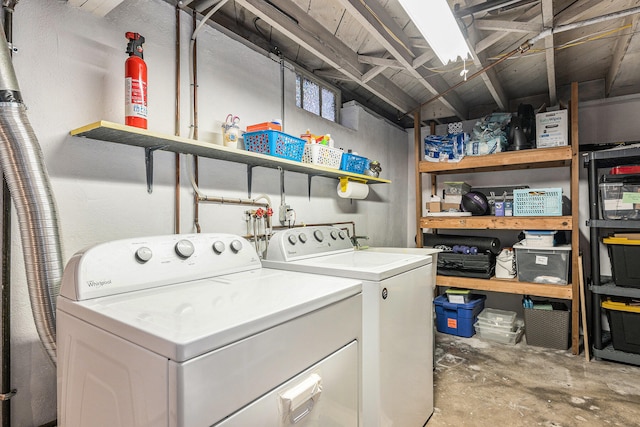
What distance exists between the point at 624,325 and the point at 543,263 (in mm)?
705

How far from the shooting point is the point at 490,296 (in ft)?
13.0

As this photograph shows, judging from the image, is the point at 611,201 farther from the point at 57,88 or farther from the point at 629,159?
the point at 57,88

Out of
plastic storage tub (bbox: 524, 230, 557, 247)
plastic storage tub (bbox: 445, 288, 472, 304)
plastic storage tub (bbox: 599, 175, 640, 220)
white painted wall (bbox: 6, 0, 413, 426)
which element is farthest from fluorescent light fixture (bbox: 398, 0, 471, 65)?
plastic storage tub (bbox: 445, 288, 472, 304)

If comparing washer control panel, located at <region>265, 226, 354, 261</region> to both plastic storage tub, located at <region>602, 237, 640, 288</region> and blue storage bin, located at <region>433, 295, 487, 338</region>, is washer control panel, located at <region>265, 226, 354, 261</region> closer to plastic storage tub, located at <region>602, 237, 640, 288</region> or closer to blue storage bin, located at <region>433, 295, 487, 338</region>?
blue storage bin, located at <region>433, 295, 487, 338</region>

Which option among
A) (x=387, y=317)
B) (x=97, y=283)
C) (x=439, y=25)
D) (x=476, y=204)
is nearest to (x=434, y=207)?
(x=476, y=204)

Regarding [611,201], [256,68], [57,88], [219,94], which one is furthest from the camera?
[611,201]

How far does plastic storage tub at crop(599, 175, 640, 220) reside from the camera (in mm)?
2682

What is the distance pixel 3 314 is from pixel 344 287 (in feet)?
4.06

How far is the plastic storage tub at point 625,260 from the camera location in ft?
8.73

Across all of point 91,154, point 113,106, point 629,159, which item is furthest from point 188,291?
point 629,159

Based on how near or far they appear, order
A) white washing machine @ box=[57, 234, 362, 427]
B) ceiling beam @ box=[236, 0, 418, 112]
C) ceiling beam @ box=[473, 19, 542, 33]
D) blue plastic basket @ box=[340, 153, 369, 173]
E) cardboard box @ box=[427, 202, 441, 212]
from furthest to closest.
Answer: cardboard box @ box=[427, 202, 441, 212] < blue plastic basket @ box=[340, 153, 369, 173] < ceiling beam @ box=[473, 19, 542, 33] < ceiling beam @ box=[236, 0, 418, 112] < white washing machine @ box=[57, 234, 362, 427]

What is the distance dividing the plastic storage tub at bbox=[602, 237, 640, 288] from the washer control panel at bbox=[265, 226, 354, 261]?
2.17 meters

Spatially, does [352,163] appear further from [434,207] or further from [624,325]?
[624,325]

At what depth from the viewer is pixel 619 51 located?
103 inches
